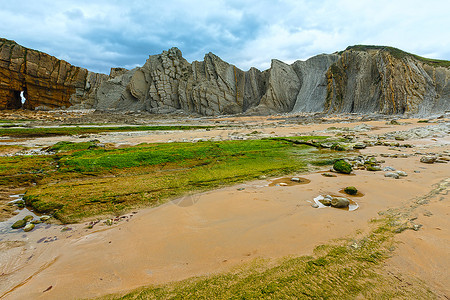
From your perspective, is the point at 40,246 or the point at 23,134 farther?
the point at 23,134

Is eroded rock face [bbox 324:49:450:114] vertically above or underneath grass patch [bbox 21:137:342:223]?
above

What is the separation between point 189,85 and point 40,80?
39831 mm

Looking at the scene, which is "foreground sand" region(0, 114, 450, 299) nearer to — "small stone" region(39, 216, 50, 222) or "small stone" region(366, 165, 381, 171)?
"small stone" region(39, 216, 50, 222)

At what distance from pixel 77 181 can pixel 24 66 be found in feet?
223

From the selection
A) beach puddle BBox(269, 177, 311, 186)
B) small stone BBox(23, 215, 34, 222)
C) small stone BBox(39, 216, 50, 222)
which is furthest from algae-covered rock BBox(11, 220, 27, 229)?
beach puddle BBox(269, 177, 311, 186)

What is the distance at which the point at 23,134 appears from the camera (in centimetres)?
1714

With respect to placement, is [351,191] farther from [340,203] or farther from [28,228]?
[28,228]

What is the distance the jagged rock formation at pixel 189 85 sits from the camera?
1585 inches

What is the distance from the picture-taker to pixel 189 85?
51.1 meters

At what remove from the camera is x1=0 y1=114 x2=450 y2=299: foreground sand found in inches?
83.9

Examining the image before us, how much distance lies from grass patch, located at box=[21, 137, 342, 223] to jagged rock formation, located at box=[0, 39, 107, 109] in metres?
61.9

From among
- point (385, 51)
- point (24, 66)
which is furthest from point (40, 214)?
point (24, 66)

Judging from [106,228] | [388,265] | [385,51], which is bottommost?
[106,228]

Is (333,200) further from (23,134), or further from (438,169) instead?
(23,134)
